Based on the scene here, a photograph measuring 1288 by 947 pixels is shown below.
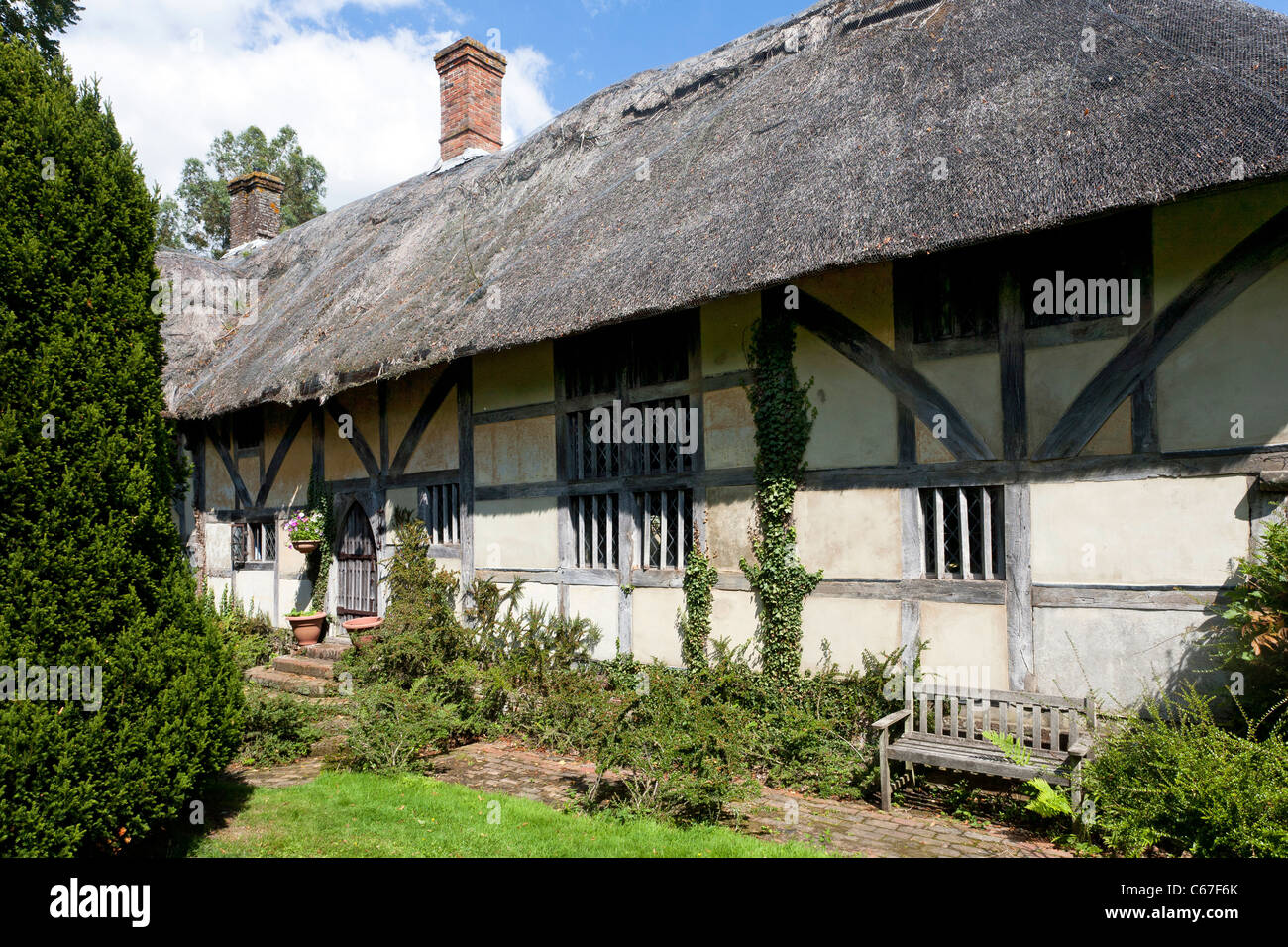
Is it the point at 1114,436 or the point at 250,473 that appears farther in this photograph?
the point at 250,473

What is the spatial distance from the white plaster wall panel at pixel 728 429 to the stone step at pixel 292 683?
5.52 m

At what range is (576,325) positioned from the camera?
793cm

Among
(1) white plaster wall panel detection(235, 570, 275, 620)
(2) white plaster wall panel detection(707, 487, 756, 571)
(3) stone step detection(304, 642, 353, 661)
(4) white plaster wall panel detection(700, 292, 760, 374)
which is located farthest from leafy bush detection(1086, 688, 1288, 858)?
(1) white plaster wall panel detection(235, 570, 275, 620)

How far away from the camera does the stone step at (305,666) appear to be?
439 inches

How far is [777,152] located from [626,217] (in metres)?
1.80

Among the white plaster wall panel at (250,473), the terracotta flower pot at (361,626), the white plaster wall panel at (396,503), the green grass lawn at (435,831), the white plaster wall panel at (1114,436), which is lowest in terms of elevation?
the green grass lawn at (435,831)

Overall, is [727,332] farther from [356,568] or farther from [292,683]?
[292,683]

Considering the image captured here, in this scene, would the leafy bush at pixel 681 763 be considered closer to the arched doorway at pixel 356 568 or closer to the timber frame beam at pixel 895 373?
the timber frame beam at pixel 895 373

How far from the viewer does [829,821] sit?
5801mm

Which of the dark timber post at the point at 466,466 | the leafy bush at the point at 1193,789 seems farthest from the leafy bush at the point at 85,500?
the leafy bush at the point at 1193,789

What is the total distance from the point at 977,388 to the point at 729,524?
249 cm

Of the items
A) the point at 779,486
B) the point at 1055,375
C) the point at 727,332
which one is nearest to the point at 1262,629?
the point at 1055,375
